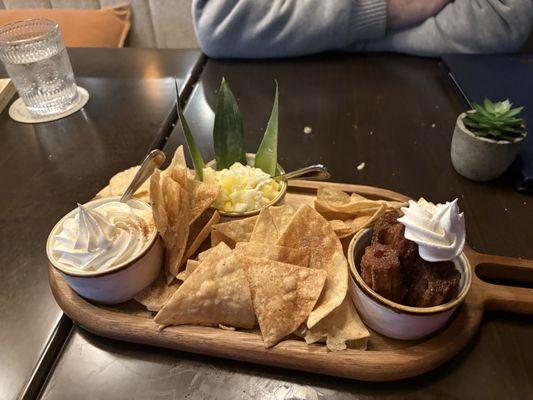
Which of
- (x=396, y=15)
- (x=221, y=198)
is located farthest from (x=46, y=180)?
(x=396, y=15)

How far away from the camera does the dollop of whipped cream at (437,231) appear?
2.13ft

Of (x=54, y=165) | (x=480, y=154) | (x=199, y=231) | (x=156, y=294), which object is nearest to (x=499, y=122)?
(x=480, y=154)

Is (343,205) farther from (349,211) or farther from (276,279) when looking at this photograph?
(276,279)

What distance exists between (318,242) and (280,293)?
131mm

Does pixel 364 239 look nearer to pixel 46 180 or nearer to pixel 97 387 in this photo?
pixel 97 387

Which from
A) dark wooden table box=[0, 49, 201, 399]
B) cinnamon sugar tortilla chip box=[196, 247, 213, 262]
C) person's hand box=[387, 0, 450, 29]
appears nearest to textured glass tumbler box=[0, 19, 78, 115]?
dark wooden table box=[0, 49, 201, 399]

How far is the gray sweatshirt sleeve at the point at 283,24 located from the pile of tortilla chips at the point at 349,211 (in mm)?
883

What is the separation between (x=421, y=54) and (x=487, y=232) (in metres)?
0.90

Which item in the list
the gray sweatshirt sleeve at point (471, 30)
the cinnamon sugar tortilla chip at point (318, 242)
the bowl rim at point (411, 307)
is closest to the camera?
the bowl rim at point (411, 307)

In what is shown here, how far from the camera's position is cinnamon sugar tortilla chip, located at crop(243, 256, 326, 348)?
2.24 ft

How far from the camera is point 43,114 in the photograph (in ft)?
4.56

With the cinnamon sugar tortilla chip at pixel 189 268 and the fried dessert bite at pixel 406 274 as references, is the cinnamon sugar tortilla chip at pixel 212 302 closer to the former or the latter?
the cinnamon sugar tortilla chip at pixel 189 268

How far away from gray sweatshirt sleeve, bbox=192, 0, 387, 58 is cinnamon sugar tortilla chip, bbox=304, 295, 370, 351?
1147 mm

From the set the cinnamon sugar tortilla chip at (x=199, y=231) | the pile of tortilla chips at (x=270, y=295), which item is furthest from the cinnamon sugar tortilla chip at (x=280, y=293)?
the cinnamon sugar tortilla chip at (x=199, y=231)
